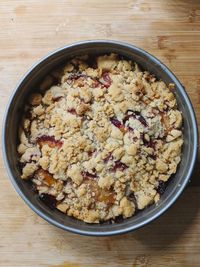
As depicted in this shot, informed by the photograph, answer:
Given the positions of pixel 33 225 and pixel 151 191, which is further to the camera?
pixel 33 225

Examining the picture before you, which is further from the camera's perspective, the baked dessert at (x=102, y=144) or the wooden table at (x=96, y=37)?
the wooden table at (x=96, y=37)

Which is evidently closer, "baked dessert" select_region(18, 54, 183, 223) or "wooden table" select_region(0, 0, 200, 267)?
"baked dessert" select_region(18, 54, 183, 223)

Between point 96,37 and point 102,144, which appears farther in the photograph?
point 96,37

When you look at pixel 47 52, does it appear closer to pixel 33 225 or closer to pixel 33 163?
pixel 33 163

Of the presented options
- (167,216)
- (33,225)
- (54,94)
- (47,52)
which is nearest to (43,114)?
(54,94)
